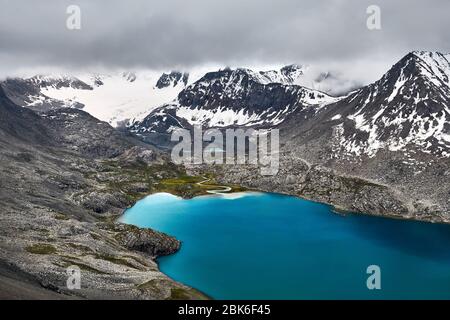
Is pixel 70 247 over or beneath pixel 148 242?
beneath

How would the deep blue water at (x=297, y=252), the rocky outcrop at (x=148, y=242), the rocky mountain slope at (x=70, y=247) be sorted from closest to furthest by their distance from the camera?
the rocky mountain slope at (x=70, y=247), the deep blue water at (x=297, y=252), the rocky outcrop at (x=148, y=242)

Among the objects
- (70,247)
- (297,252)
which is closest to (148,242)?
(70,247)

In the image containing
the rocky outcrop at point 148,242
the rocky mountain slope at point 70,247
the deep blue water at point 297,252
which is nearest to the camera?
the rocky mountain slope at point 70,247

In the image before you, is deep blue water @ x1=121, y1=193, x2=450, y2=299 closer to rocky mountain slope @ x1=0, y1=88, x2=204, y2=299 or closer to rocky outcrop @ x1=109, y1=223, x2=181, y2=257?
rocky outcrop @ x1=109, y1=223, x2=181, y2=257

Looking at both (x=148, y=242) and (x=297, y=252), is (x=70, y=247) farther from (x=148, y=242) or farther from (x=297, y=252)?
(x=297, y=252)

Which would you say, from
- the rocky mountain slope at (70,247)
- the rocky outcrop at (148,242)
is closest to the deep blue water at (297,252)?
the rocky outcrop at (148,242)

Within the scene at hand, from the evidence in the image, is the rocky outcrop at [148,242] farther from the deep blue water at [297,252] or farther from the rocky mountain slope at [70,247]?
the deep blue water at [297,252]

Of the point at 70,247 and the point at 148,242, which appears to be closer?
the point at 70,247

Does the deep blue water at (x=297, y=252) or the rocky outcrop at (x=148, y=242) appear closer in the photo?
the deep blue water at (x=297, y=252)
